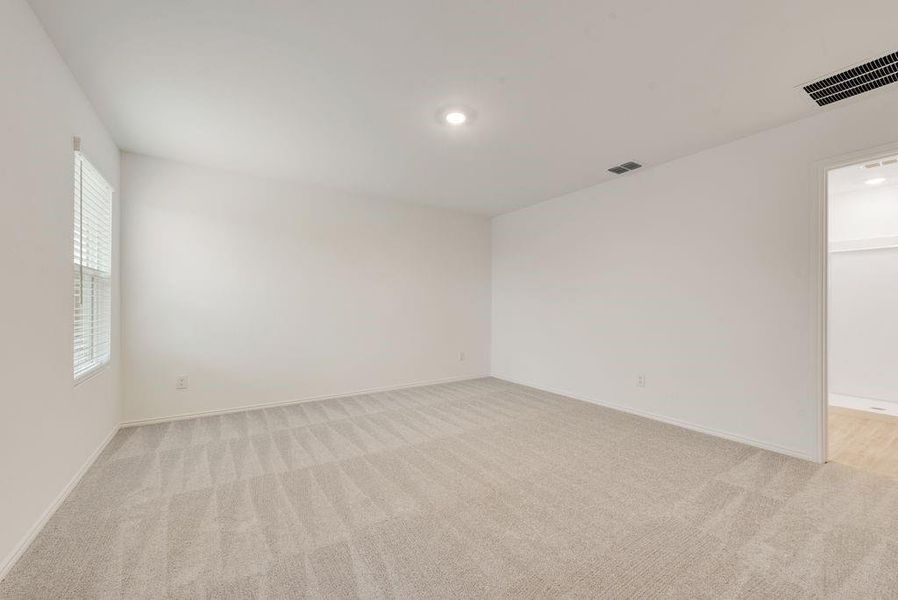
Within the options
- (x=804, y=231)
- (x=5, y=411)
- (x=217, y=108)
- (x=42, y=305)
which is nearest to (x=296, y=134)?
(x=217, y=108)

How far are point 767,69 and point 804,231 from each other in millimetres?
1347

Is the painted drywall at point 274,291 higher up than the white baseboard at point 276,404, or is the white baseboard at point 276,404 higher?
the painted drywall at point 274,291

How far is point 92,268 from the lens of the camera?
2758mm

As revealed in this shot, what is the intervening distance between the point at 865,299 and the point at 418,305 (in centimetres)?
560

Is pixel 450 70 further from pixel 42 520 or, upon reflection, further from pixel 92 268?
pixel 42 520

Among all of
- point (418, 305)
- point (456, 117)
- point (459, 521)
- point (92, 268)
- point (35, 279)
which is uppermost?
point (456, 117)

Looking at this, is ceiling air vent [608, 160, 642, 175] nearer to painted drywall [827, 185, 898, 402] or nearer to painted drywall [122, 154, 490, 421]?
painted drywall [122, 154, 490, 421]

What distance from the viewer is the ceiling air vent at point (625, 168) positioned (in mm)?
3781

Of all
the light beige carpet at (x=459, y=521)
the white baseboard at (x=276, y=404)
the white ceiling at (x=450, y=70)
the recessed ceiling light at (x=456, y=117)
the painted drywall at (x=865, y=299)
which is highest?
the white ceiling at (x=450, y=70)

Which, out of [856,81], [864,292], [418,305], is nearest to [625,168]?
[856,81]

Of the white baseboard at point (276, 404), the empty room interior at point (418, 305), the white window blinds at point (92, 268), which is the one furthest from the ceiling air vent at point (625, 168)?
the white window blinds at point (92, 268)

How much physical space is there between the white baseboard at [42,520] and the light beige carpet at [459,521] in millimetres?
39

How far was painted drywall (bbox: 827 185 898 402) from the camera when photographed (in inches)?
173

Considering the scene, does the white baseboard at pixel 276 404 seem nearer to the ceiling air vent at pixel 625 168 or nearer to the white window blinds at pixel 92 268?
the white window blinds at pixel 92 268
